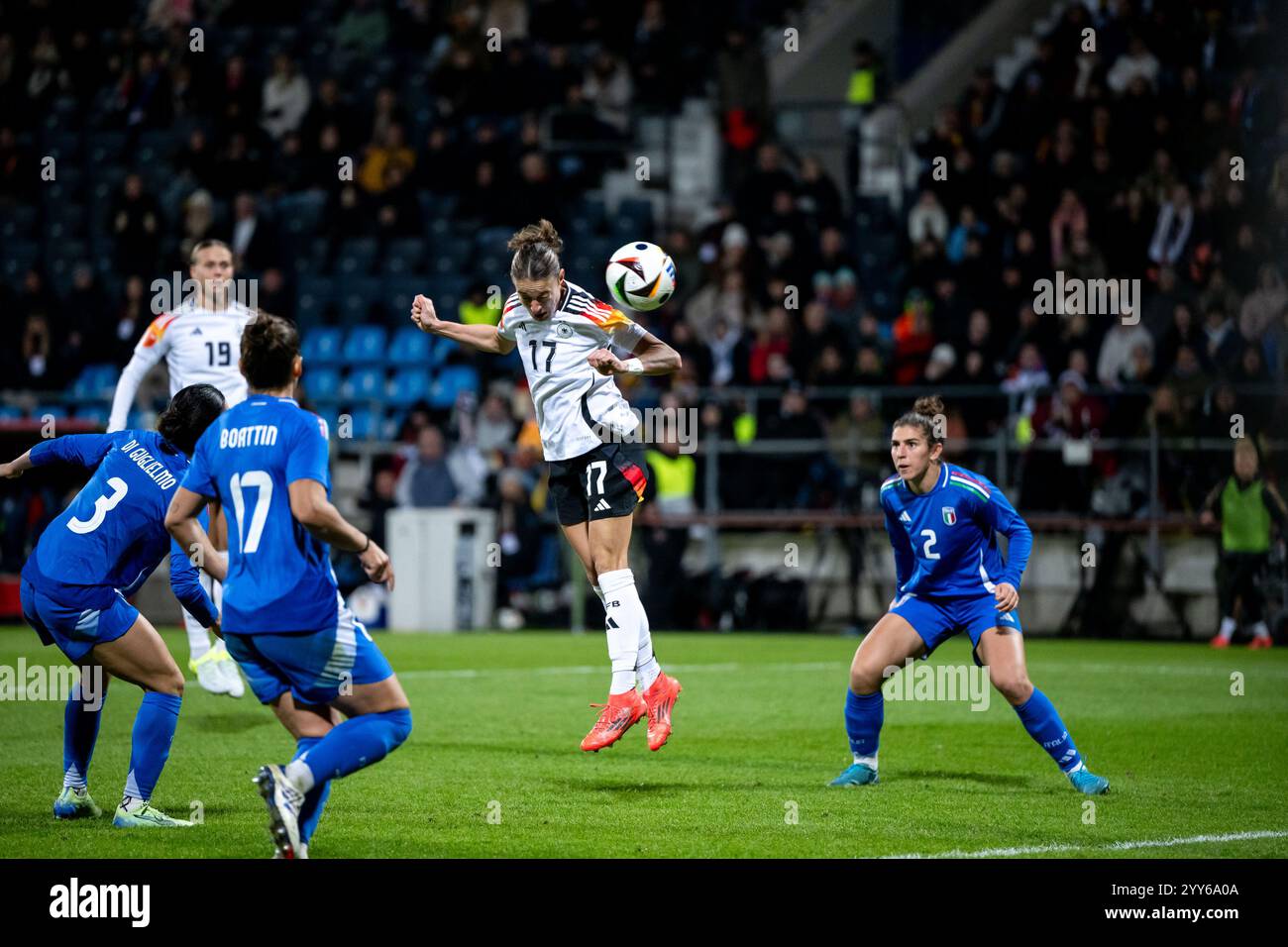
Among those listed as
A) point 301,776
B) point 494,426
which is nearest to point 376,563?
point 301,776

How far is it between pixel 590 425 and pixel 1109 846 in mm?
3493

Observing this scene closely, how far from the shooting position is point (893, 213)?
2350 centimetres

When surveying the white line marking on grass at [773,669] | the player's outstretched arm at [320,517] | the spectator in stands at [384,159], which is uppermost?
the spectator in stands at [384,159]

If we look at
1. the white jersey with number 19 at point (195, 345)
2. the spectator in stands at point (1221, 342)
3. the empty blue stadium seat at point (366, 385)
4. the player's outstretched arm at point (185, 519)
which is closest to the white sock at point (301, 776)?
the player's outstretched arm at point (185, 519)

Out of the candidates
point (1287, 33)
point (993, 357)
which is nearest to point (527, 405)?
point (993, 357)

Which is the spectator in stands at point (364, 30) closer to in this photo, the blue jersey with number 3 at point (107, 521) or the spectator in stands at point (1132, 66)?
the spectator in stands at point (1132, 66)

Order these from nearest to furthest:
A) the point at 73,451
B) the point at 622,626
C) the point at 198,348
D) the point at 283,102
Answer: the point at 73,451
the point at 622,626
the point at 198,348
the point at 283,102

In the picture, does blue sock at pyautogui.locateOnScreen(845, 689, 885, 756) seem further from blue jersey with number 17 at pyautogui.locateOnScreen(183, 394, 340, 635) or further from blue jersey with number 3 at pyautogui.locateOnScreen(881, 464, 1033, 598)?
blue jersey with number 17 at pyautogui.locateOnScreen(183, 394, 340, 635)

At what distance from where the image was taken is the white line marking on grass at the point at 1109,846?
670 centimetres

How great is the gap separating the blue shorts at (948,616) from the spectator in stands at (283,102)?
18586 millimetres

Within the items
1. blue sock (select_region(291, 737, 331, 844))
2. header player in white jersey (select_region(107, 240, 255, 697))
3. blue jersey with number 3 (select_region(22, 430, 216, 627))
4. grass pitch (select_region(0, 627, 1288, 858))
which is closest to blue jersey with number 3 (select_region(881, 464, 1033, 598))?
grass pitch (select_region(0, 627, 1288, 858))

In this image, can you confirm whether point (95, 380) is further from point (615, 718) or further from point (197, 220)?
point (615, 718)

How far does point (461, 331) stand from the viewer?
9.20 metres

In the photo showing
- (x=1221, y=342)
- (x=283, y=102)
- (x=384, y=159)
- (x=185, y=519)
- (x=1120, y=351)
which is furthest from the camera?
(x=283, y=102)
